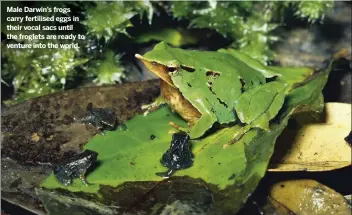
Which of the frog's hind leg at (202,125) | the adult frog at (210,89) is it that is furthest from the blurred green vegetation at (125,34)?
the frog's hind leg at (202,125)

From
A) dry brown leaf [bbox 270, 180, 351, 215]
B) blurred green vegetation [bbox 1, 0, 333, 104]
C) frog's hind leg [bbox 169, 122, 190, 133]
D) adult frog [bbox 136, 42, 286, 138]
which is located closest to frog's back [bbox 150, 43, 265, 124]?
adult frog [bbox 136, 42, 286, 138]

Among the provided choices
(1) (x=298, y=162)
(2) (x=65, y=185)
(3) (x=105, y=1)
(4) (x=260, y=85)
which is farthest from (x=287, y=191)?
(3) (x=105, y=1)

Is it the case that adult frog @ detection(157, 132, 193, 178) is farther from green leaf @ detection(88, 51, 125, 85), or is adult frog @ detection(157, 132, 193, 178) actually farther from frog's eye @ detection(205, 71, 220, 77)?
green leaf @ detection(88, 51, 125, 85)

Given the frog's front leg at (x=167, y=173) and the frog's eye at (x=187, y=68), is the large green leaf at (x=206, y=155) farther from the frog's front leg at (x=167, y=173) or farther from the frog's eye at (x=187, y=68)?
the frog's eye at (x=187, y=68)

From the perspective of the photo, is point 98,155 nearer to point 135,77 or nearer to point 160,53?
point 160,53

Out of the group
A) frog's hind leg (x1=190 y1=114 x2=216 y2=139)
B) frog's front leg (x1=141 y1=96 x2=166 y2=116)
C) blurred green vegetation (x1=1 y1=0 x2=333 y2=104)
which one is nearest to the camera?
frog's hind leg (x1=190 y1=114 x2=216 y2=139)

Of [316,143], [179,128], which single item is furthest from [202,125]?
[316,143]

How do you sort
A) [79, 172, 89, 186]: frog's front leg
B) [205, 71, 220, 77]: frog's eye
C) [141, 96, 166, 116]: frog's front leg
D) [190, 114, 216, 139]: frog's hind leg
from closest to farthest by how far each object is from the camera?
1. [79, 172, 89, 186]: frog's front leg
2. [190, 114, 216, 139]: frog's hind leg
3. [205, 71, 220, 77]: frog's eye
4. [141, 96, 166, 116]: frog's front leg
